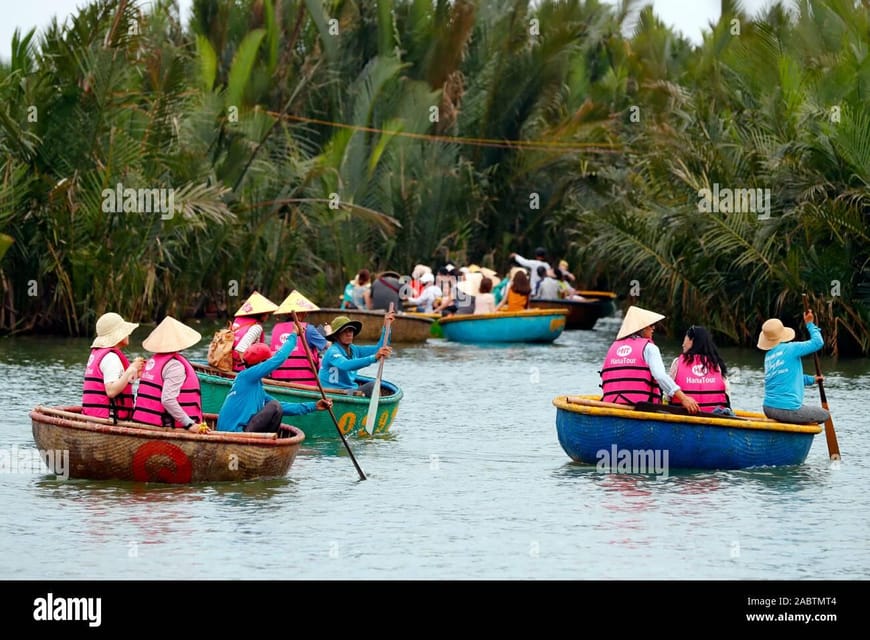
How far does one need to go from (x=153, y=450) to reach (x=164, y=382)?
58cm

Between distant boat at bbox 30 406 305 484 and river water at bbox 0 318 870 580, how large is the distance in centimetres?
15

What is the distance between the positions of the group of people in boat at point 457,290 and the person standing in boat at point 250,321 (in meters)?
13.5

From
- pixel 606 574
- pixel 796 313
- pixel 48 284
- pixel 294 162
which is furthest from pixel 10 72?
pixel 606 574

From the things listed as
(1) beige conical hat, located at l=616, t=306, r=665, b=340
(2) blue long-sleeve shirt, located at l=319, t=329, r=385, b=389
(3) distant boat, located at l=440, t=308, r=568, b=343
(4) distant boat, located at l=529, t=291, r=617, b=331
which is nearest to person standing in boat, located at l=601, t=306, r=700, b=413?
(1) beige conical hat, located at l=616, t=306, r=665, b=340

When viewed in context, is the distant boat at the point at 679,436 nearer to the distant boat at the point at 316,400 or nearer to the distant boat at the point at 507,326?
the distant boat at the point at 316,400

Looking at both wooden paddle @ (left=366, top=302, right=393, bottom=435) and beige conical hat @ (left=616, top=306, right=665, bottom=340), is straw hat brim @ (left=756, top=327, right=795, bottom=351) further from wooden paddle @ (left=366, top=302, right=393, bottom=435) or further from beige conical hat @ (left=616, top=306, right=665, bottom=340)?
wooden paddle @ (left=366, top=302, right=393, bottom=435)

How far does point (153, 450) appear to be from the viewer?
1428 centimetres

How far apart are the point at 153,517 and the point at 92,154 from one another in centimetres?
1495

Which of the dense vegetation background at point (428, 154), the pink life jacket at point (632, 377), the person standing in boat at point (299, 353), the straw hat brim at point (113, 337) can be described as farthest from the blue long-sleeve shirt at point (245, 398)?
the dense vegetation background at point (428, 154)

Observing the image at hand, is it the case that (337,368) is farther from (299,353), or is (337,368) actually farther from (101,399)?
(101,399)

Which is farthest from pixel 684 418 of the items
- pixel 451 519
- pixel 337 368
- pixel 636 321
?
pixel 337 368

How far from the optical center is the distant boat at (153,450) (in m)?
14.2

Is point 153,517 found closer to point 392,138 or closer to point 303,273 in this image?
point 303,273

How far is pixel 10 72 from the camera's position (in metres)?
27.2
